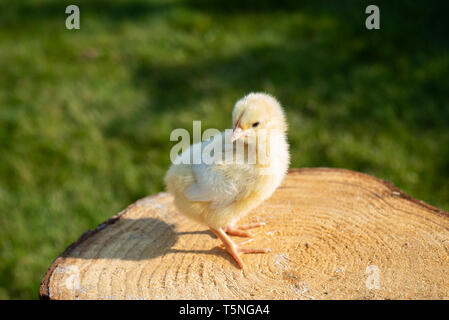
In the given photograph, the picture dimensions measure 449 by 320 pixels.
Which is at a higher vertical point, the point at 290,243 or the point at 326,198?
the point at 326,198

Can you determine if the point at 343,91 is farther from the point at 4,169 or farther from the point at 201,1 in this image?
the point at 4,169

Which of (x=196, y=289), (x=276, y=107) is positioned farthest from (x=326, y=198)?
(x=196, y=289)

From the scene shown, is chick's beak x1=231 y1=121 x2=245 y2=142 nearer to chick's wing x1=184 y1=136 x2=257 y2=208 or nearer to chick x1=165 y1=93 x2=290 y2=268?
chick x1=165 y1=93 x2=290 y2=268

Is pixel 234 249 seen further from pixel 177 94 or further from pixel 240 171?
pixel 177 94

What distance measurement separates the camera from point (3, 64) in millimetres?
5672

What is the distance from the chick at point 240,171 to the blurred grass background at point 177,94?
178 cm

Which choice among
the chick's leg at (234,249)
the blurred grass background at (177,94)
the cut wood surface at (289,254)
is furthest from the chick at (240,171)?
the blurred grass background at (177,94)

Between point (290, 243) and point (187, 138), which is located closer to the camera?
point (290, 243)

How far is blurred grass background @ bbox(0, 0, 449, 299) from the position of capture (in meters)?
4.03

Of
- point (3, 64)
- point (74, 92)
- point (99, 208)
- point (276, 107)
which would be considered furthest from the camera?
point (3, 64)

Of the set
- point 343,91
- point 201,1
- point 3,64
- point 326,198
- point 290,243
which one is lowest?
point 290,243

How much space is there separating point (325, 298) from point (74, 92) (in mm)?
4021

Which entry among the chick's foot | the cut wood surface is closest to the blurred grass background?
the cut wood surface

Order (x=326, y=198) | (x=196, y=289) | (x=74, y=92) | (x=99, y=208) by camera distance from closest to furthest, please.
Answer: (x=196, y=289) < (x=326, y=198) < (x=99, y=208) < (x=74, y=92)
